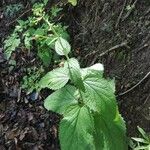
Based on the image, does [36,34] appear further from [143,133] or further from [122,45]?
[143,133]

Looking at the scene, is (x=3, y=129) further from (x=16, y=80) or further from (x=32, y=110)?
(x=16, y=80)

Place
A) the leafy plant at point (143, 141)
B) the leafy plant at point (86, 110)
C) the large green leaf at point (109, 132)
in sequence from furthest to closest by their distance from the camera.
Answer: the leafy plant at point (143, 141) < the large green leaf at point (109, 132) < the leafy plant at point (86, 110)

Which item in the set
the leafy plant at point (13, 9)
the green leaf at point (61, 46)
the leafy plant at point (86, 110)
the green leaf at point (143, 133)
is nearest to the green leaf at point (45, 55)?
the leafy plant at point (13, 9)

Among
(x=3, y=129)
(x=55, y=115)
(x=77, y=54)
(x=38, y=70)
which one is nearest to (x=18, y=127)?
(x=3, y=129)

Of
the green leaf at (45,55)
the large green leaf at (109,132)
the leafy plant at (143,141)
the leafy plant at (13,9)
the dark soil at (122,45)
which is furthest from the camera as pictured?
the leafy plant at (13,9)

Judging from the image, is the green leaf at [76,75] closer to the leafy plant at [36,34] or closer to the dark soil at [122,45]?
the dark soil at [122,45]

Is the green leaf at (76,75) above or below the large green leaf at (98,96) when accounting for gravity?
above
